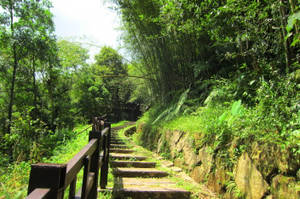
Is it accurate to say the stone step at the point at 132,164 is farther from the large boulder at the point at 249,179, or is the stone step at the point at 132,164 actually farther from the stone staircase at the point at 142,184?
the large boulder at the point at 249,179

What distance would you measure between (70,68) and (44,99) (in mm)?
2519

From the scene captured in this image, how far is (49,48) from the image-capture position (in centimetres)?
902

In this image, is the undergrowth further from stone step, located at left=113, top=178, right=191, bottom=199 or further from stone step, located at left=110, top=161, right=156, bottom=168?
stone step, located at left=110, top=161, right=156, bottom=168

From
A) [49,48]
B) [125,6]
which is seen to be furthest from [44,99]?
[125,6]

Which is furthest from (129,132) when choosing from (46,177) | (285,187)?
(46,177)

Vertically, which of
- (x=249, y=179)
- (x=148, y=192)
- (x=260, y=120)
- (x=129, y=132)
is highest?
(x=260, y=120)

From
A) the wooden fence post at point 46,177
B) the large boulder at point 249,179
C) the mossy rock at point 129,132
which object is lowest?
the mossy rock at point 129,132

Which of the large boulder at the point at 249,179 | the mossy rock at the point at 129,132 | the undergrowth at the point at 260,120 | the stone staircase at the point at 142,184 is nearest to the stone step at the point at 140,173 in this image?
the stone staircase at the point at 142,184

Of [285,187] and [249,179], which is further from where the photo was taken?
[249,179]

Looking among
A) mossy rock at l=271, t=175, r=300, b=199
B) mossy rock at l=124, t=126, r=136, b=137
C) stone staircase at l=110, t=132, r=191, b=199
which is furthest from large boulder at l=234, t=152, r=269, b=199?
mossy rock at l=124, t=126, r=136, b=137

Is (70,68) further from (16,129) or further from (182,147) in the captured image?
(182,147)

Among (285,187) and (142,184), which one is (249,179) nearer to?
(285,187)

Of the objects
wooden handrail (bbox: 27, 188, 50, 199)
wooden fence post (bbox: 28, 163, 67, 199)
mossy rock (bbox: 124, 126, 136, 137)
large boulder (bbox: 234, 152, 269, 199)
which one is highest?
wooden fence post (bbox: 28, 163, 67, 199)

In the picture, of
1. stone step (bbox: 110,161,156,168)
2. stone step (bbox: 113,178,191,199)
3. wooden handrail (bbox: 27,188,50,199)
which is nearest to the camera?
wooden handrail (bbox: 27,188,50,199)
